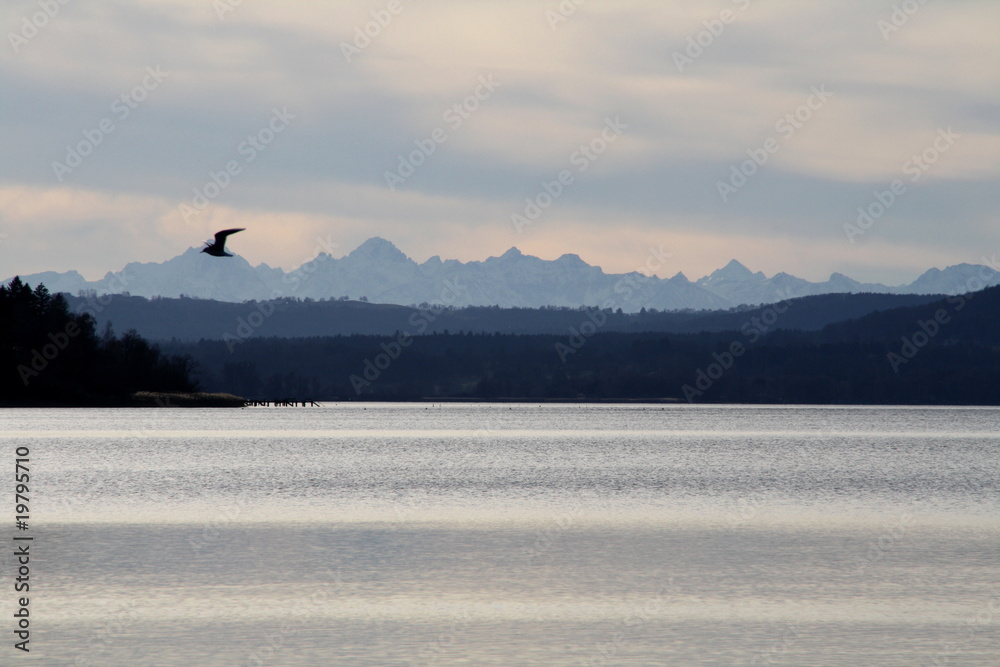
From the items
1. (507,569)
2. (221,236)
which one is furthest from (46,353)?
(507,569)

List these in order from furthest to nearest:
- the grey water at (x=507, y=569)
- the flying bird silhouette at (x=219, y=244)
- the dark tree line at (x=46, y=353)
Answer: the dark tree line at (x=46, y=353), the flying bird silhouette at (x=219, y=244), the grey water at (x=507, y=569)

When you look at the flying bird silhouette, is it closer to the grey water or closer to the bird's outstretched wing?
the bird's outstretched wing

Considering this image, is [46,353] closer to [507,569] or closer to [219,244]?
[219,244]

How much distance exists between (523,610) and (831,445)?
12502cm

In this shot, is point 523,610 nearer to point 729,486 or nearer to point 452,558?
point 452,558

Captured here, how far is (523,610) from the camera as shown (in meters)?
31.6

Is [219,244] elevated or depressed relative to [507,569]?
elevated

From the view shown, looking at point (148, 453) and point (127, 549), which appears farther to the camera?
point (148, 453)

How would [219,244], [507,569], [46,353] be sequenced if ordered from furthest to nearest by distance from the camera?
[46,353]
[219,244]
[507,569]

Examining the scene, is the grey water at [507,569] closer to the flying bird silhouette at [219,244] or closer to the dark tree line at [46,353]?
the flying bird silhouette at [219,244]

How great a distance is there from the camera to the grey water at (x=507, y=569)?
27.4m

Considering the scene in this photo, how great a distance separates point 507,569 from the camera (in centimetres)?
3850

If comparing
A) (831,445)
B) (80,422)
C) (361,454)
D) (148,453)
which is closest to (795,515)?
(361,454)

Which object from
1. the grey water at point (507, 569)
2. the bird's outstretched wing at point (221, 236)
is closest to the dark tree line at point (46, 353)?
the grey water at point (507, 569)
